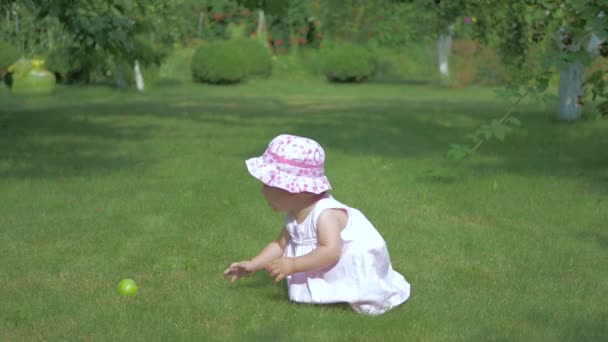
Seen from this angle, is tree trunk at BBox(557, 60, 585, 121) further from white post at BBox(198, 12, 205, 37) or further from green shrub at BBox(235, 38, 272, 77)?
white post at BBox(198, 12, 205, 37)

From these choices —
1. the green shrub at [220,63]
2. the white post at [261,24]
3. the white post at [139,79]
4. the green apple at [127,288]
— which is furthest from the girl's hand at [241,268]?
the white post at [261,24]

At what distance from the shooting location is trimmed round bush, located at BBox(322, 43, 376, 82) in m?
28.3

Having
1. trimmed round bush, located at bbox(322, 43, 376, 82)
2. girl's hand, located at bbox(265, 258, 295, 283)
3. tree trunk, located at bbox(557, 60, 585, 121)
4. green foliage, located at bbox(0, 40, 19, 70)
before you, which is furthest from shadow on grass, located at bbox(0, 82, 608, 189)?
trimmed round bush, located at bbox(322, 43, 376, 82)

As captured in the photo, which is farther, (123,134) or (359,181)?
(123,134)

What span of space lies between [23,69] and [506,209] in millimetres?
18266

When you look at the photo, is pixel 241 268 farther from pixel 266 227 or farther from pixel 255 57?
pixel 255 57

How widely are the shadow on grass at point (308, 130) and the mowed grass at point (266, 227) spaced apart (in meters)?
0.06

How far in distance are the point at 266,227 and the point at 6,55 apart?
19.9m

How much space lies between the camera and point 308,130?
13.8 meters

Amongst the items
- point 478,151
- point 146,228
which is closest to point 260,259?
point 146,228

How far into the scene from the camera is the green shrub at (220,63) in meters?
26.8

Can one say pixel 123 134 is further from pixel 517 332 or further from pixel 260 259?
pixel 517 332

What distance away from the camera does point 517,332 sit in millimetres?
4445

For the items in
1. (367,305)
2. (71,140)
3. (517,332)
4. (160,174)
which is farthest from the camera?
(71,140)
